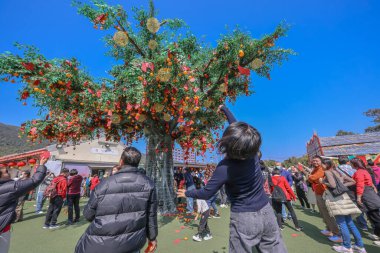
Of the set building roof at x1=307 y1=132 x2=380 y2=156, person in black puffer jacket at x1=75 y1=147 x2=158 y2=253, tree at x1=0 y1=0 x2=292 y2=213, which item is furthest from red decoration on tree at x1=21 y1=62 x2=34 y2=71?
building roof at x1=307 y1=132 x2=380 y2=156

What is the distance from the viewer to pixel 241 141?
1.77m

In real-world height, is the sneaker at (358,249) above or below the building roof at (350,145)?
below

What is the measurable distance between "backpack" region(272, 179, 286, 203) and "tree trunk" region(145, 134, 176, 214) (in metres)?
4.28

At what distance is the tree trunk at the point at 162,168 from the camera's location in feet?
26.1

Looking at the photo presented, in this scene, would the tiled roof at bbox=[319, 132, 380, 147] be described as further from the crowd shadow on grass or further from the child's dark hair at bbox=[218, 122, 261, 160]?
the child's dark hair at bbox=[218, 122, 261, 160]

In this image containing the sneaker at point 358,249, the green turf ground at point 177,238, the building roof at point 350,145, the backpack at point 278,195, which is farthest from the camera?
the building roof at point 350,145

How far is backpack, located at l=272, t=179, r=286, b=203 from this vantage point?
5.70 m

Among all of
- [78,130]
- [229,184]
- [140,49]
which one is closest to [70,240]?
[78,130]

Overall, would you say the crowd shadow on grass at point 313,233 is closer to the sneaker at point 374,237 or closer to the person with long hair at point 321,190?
the person with long hair at point 321,190

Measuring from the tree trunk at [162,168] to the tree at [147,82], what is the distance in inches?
1.7

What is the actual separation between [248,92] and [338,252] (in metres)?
5.91

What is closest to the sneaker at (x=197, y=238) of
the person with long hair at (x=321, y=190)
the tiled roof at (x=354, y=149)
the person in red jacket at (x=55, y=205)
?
the person with long hair at (x=321, y=190)

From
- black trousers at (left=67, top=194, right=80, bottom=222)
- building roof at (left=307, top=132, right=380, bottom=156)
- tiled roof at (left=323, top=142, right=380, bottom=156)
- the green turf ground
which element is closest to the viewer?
the green turf ground

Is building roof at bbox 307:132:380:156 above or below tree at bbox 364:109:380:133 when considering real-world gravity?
below
